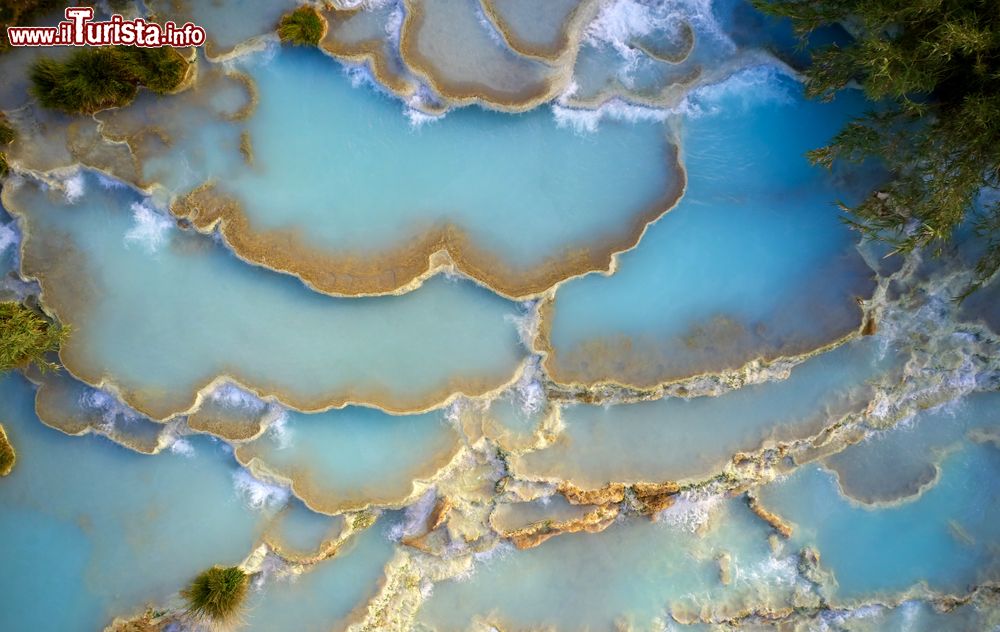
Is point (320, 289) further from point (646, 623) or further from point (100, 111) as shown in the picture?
point (646, 623)

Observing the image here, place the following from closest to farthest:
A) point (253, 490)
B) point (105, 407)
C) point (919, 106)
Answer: point (919, 106)
point (105, 407)
point (253, 490)

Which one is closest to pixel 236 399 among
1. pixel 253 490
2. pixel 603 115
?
pixel 253 490

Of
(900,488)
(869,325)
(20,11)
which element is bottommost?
(900,488)

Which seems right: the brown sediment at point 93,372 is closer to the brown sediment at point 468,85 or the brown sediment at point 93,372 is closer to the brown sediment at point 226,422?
the brown sediment at point 226,422

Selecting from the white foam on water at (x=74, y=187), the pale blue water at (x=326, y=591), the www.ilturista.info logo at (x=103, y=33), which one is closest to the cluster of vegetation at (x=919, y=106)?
the www.ilturista.info logo at (x=103, y=33)

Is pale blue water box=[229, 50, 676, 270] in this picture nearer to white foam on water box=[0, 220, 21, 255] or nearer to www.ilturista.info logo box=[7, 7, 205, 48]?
www.ilturista.info logo box=[7, 7, 205, 48]

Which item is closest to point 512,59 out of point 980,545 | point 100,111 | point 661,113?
point 661,113

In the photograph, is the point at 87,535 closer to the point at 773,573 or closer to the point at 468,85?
the point at 468,85

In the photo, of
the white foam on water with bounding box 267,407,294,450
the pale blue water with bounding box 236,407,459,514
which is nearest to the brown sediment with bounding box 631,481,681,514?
the pale blue water with bounding box 236,407,459,514
